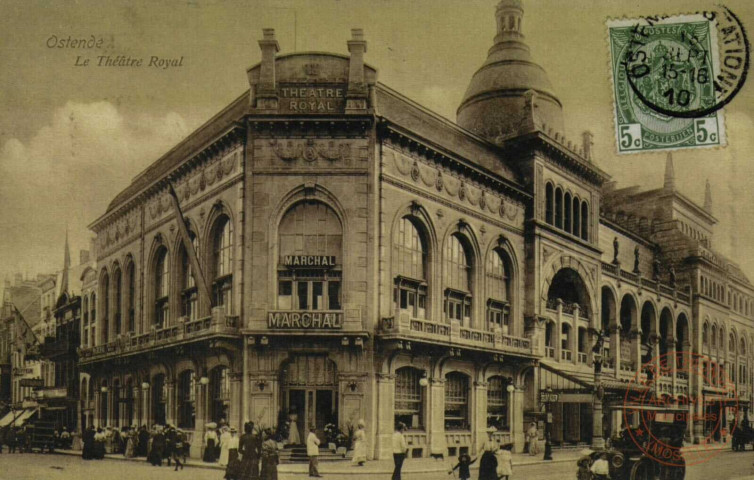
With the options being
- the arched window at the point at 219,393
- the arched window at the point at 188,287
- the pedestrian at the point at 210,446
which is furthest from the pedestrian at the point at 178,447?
the arched window at the point at 188,287

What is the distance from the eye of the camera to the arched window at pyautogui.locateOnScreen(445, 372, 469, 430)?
2781 cm

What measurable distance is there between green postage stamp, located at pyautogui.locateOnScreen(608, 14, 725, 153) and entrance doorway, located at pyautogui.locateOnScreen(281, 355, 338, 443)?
1101 cm

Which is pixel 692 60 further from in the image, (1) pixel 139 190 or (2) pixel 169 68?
(1) pixel 139 190

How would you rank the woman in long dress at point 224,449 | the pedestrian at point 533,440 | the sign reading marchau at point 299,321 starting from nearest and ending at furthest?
the woman in long dress at point 224,449 < the sign reading marchau at point 299,321 < the pedestrian at point 533,440

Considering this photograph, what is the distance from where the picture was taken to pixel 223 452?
21.6m

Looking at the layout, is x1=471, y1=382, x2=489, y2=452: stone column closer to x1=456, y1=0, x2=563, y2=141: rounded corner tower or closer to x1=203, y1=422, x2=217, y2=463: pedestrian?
x1=203, y1=422, x2=217, y2=463: pedestrian

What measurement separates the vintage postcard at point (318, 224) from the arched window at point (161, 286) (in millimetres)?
80

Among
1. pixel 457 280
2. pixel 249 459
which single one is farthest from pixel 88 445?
pixel 457 280

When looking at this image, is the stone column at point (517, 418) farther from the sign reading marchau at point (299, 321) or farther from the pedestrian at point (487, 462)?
the pedestrian at point (487, 462)

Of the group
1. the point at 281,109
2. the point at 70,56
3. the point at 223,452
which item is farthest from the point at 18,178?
the point at 223,452

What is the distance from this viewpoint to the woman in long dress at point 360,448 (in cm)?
2275

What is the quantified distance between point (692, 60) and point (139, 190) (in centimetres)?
1705

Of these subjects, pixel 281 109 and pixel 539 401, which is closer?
pixel 281 109

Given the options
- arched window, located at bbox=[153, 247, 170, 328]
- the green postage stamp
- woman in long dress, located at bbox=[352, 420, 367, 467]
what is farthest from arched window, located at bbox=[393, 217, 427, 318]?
arched window, located at bbox=[153, 247, 170, 328]
